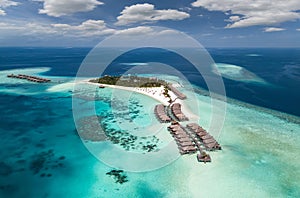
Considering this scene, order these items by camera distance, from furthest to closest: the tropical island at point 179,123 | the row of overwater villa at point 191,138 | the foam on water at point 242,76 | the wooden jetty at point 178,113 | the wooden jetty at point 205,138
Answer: the foam on water at point 242,76
the wooden jetty at point 178,113
the wooden jetty at point 205,138
the tropical island at point 179,123
the row of overwater villa at point 191,138

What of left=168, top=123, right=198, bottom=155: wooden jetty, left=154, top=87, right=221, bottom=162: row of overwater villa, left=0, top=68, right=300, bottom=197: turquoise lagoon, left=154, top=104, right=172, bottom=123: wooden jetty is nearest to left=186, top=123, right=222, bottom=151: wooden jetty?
left=154, top=87, right=221, bottom=162: row of overwater villa

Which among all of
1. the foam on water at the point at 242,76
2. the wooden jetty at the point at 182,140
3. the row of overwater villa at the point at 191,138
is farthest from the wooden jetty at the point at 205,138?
the foam on water at the point at 242,76

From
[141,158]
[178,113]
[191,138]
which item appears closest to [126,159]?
[141,158]

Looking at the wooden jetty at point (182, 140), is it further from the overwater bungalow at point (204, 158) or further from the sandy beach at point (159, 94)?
the sandy beach at point (159, 94)

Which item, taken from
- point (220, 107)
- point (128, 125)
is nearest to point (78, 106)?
point (128, 125)

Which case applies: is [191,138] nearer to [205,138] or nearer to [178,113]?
[205,138]

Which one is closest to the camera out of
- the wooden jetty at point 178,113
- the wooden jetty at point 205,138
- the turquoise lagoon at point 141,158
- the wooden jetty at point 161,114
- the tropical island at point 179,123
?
the turquoise lagoon at point 141,158

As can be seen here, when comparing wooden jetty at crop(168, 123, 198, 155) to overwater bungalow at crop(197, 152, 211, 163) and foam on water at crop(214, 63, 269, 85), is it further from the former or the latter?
foam on water at crop(214, 63, 269, 85)

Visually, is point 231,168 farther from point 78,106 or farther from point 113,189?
point 78,106

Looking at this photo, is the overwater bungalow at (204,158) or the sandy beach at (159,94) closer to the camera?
the overwater bungalow at (204,158)
